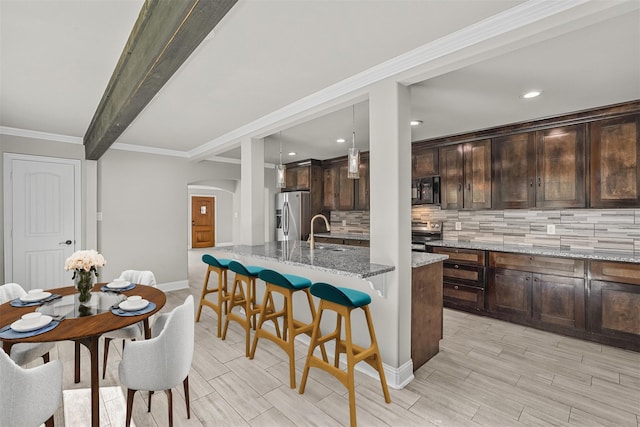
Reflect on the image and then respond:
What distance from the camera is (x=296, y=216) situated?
19.8 feet

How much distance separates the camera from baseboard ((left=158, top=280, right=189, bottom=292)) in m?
5.26

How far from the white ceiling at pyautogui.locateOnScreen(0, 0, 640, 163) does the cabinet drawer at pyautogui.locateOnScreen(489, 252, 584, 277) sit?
5.41 feet

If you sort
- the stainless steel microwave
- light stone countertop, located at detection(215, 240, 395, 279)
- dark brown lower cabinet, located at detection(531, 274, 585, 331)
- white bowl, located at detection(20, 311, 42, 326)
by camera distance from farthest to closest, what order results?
the stainless steel microwave → dark brown lower cabinet, located at detection(531, 274, 585, 331) → light stone countertop, located at detection(215, 240, 395, 279) → white bowl, located at detection(20, 311, 42, 326)

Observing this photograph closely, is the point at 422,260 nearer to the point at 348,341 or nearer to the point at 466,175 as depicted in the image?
the point at 348,341

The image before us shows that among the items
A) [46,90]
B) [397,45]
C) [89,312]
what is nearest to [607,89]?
[397,45]

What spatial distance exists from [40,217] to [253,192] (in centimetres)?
307

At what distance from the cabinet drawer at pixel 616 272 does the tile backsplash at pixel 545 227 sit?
590 millimetres

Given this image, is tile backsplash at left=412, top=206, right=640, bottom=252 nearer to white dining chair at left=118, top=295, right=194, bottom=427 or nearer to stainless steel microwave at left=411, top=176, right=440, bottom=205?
stainless steel microwave at left=411, top=176, right=440, bottom=205

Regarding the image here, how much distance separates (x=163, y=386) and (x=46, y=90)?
291cm

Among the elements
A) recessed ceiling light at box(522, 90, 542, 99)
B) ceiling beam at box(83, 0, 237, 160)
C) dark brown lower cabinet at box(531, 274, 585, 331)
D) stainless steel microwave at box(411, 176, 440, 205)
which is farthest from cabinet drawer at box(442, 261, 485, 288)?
ceiling beam at box(83, 0, 237, 160)

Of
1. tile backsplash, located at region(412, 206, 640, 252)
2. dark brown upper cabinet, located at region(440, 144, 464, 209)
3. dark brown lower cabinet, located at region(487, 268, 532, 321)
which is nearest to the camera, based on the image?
tile backsplash, located at region(412, 206, 640, 252)

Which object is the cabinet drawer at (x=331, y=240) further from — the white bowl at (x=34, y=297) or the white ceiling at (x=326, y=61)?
the white bowl at (x=34, y=297)

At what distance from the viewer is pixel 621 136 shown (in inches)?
124

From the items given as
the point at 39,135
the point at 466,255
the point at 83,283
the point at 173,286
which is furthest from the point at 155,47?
the point at 173,286
